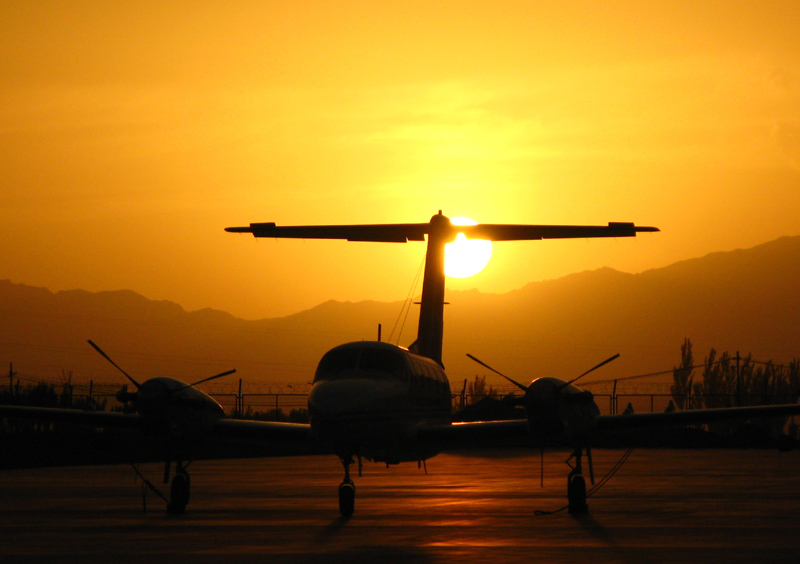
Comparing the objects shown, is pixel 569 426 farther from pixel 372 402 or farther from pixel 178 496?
pixel 178 496

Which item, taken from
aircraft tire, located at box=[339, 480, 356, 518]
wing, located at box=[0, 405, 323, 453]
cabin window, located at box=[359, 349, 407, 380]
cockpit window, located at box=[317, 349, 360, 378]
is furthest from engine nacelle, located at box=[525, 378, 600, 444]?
wing, located at box=[0, 405, 323, 453]

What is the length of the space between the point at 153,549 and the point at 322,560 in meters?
2.53

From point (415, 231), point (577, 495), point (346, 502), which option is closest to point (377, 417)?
point (346, 502)

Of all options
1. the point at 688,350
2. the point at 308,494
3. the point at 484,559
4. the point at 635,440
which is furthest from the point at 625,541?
the point at 688,350

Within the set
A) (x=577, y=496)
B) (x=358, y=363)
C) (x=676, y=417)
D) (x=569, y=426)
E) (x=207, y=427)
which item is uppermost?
(x=358, y=363)

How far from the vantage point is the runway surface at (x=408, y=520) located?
42.7 feet

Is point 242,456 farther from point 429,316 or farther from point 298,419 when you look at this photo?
point 429,316

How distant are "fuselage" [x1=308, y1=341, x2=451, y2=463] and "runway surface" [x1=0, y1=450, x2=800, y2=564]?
4.01 feet

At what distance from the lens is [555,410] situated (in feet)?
63.3

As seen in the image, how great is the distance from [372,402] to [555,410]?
357 cm

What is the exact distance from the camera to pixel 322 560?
40.5 feet

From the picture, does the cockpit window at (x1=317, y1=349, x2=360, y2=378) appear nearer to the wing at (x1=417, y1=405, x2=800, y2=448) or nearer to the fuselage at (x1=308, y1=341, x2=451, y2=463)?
the fuselage at (x1=308, y1=341, x2=451, y2=463)

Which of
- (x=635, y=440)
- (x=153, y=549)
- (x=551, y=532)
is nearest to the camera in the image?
(x=153, y=549)

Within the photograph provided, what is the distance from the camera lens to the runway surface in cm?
1302
